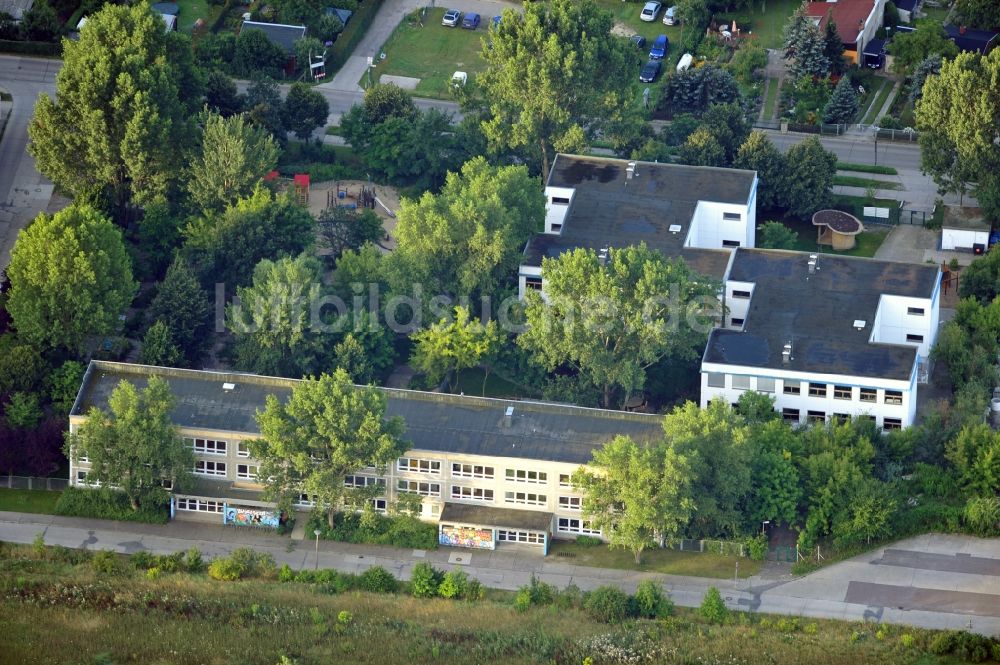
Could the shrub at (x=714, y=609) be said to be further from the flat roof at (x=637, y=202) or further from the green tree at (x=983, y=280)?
the green tree at (x=983, y=280)

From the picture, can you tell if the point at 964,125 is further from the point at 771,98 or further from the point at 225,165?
the point at 225,165

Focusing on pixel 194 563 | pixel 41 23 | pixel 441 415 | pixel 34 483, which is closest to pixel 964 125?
pixel 441 415

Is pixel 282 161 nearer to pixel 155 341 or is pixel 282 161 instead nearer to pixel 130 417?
pixel 155 341

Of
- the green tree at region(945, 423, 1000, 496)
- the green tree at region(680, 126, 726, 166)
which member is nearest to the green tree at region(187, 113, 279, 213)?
the green tree at region(680, 126, 726, 166)

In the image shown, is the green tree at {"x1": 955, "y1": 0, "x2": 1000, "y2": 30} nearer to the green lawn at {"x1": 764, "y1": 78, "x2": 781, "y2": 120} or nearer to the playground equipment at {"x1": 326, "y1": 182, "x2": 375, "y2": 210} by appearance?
the green lawn at {"x1": 764, "y1": 78, "x2": 781, "y2": 120}

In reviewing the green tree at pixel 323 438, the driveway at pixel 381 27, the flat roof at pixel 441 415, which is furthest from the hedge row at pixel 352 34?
the green tree at pixel 323 438
